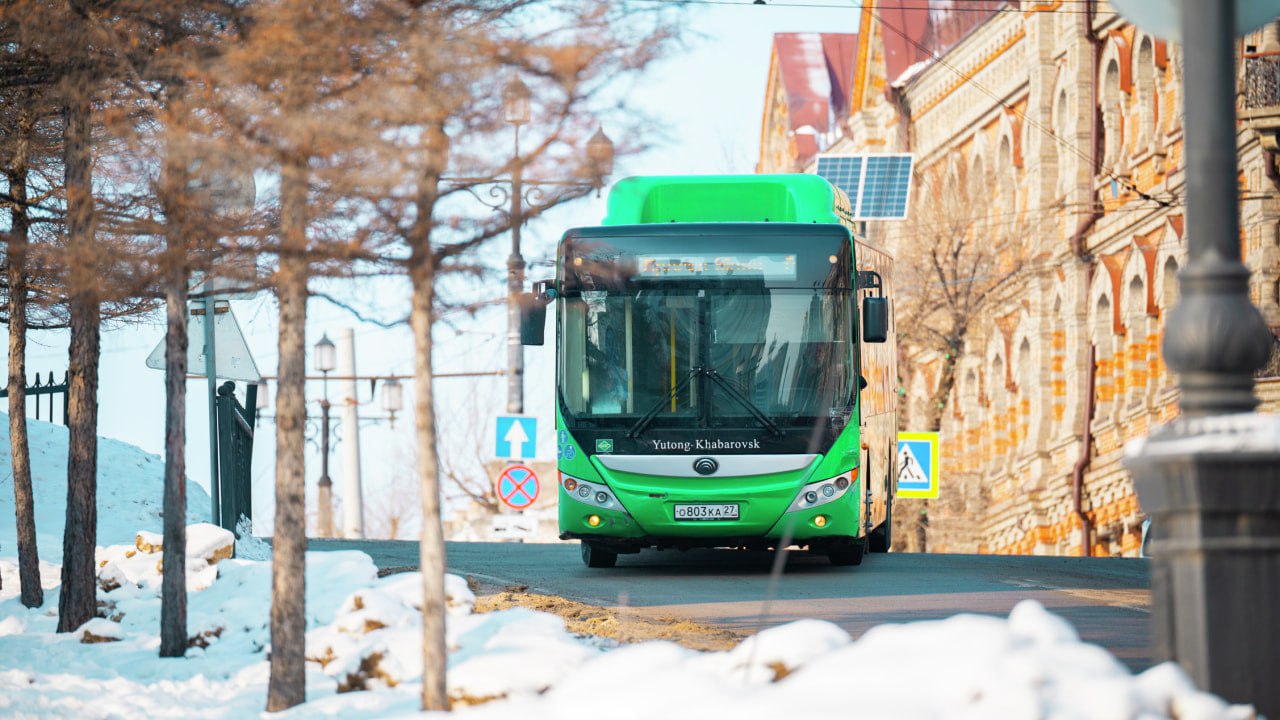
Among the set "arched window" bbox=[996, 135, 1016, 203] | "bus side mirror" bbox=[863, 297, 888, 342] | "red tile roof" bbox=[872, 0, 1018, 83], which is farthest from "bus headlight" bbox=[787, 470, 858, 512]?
"red tile roof" bbox=[872, 0, 1018, 83]

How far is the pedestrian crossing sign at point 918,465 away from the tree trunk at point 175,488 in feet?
74.8

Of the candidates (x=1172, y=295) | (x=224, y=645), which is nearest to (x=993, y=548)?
(x=1172, y=295)

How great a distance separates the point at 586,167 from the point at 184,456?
13.3ft

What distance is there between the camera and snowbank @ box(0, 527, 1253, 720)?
21.3 feet

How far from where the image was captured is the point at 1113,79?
3772cm

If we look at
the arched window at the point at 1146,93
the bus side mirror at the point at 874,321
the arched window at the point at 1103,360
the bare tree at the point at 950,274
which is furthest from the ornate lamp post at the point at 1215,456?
the bare tree at the point at 950,274

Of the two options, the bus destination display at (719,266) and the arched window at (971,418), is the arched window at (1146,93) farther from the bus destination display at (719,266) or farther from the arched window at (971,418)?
the bus destination display at (719,266)

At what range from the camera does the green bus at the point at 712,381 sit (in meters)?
17.3

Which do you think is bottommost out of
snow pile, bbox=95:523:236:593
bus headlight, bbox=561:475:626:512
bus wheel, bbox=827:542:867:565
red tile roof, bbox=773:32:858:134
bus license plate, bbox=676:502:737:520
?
bus wheel, bbox=827:542:867:565

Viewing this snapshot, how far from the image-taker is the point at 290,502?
9.44 m

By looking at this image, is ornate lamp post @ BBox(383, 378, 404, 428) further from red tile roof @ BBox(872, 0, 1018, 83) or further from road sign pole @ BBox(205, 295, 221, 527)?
road sign pole @ BBox(205, 295, 221, 527)

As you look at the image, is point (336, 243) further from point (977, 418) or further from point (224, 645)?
point (977, 418)

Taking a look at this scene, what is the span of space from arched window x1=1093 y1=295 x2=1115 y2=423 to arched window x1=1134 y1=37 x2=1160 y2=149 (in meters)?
3.54

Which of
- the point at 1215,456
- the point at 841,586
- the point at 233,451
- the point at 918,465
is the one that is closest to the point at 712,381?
the point at 841,586
